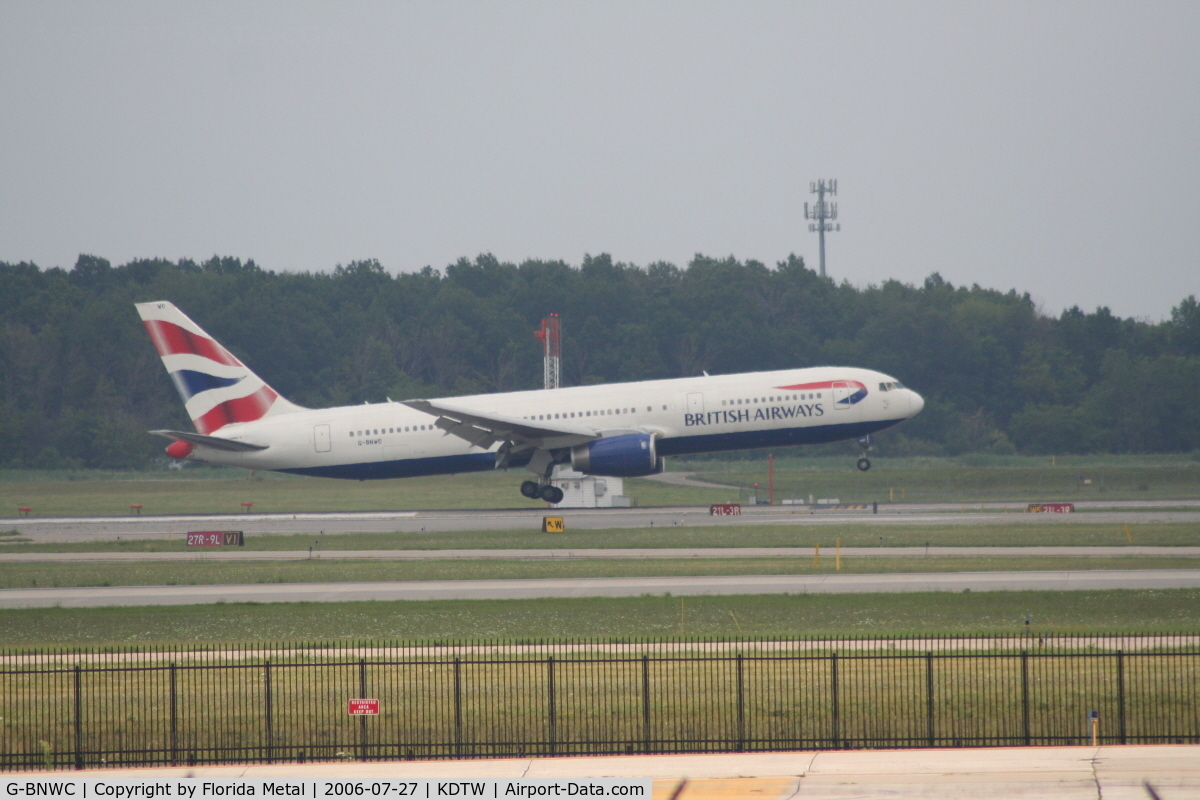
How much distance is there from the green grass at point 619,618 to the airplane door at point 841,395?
950 inches

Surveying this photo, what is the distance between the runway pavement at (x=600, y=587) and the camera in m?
29.1

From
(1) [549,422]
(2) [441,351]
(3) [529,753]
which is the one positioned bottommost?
(3) [529,753]

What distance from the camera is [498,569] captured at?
34156 mm

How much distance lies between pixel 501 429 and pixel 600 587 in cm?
2138

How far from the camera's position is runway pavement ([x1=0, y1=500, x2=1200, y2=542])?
46625mm

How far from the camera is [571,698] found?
1931 cm

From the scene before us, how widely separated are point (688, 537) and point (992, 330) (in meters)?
84.2

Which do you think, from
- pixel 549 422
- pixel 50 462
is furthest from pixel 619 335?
pixel 549 422

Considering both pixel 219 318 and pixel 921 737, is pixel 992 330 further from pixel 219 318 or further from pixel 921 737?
pixel 921 737

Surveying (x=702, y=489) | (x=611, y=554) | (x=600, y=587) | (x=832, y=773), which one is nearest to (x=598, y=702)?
(x=832, y=773)

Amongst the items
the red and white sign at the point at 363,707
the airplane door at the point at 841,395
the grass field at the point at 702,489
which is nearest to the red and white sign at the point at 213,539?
the grass field at the point at 702,489

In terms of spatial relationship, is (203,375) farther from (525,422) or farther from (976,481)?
(976,481)

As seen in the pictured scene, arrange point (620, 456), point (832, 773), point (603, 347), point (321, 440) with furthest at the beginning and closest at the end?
1. point (603, 347)
2. point (321, 440)
3. point (620, 456)
4. point (832, 773)

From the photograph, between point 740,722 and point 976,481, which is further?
point 976,481
